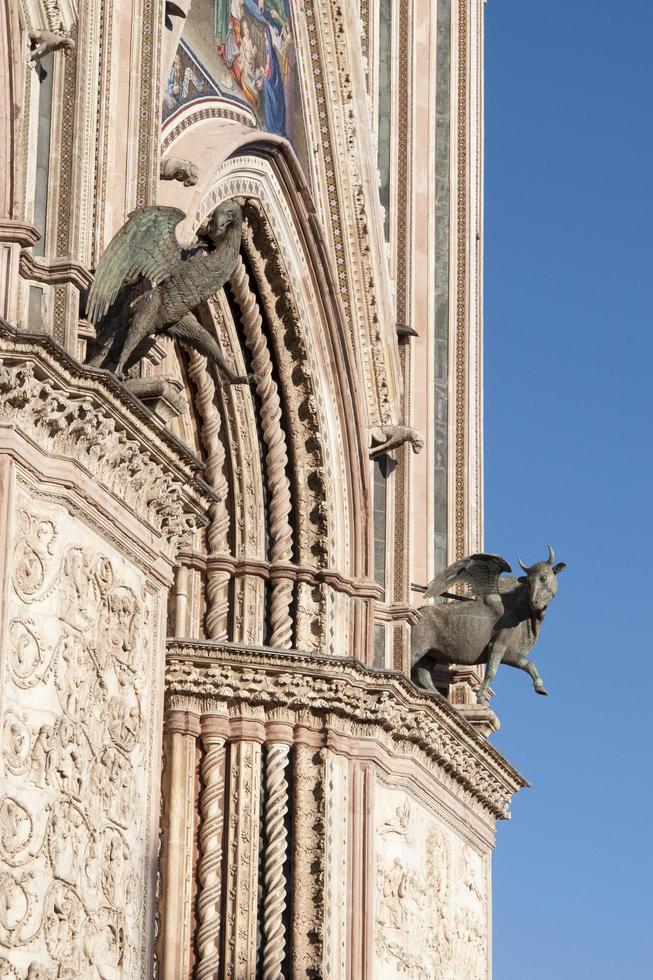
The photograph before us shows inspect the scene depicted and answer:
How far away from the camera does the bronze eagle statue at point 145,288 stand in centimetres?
1363

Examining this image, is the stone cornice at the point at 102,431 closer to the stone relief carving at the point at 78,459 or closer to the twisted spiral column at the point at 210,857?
the stone relief carving at the point at 78,459

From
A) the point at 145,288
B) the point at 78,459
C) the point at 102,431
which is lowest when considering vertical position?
the point at 78,459

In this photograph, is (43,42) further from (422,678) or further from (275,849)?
(422,678)

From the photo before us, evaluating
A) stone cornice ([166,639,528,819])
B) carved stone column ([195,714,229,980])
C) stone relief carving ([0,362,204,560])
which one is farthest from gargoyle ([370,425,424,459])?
stone relief carving ([0,362,204,560])

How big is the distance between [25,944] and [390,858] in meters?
7.02

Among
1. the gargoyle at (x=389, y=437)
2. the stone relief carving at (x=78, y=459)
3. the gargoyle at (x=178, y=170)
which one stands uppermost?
the gargoyle at (x=178, y=170)

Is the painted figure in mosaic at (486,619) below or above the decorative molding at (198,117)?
below

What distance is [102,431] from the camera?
42.5ft

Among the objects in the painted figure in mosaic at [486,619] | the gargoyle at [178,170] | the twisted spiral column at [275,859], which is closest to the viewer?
the gargoyle at [178,170]

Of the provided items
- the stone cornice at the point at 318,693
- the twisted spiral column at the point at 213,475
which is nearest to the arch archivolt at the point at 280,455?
Result: the twisted spiral column at the point at 213,475

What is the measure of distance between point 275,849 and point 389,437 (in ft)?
12.6

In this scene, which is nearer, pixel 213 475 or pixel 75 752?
pixel 75 752

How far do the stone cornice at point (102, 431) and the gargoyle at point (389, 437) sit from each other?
209 inches

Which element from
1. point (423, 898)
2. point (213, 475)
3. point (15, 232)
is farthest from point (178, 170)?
point (423, 898)
